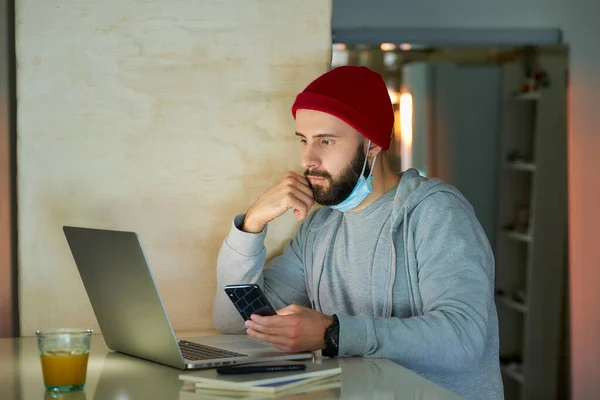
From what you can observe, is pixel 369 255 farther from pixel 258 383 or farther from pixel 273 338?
pixel 258 383

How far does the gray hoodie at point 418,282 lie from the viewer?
5.90 feet

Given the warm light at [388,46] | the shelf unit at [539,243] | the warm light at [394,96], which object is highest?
the warm light at [388,46]

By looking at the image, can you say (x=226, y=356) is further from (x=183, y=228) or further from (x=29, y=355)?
(x=183, y=228)

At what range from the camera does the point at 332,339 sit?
175 centimetres

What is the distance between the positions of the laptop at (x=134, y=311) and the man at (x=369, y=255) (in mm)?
107

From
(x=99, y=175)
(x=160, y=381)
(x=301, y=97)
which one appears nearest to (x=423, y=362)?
(x=160, y=381)

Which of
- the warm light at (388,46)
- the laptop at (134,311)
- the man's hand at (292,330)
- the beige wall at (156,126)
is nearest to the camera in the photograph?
the laptop at (134,311)

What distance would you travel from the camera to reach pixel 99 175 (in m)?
2.26

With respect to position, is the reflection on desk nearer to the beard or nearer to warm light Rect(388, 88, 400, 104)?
the beard

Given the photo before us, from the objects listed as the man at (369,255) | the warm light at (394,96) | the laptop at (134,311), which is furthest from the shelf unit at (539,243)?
the laptop at (134,311)

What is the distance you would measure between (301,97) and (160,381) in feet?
2.68

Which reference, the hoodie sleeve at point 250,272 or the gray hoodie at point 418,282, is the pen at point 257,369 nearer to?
the gray hoodie at point 418,282

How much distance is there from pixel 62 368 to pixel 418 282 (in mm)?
835

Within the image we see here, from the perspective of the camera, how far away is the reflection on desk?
56.7 inches
